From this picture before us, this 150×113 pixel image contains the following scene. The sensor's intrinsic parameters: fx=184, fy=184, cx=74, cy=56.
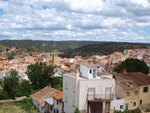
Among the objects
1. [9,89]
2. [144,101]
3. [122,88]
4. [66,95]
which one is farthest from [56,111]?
[9,89]

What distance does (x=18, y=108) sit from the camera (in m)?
28.4

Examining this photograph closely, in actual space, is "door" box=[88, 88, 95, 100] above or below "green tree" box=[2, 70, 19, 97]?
above

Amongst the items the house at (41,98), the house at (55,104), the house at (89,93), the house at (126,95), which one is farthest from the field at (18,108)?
the house at (126,95)

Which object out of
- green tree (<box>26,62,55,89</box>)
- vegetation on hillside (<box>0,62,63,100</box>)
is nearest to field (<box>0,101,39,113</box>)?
vegetation on hillside (<box>0,62,63,100</box>)

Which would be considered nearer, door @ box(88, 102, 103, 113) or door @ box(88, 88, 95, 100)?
door @ box(88, 88, 95, 100)

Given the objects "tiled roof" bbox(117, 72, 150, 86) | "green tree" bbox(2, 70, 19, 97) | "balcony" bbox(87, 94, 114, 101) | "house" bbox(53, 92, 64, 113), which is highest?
"tiled roof" bbox(117, 72, 150, 86)

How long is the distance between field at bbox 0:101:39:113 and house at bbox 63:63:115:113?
750cm

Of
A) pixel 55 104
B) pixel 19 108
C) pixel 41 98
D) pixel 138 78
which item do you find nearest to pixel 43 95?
pixel 41 98

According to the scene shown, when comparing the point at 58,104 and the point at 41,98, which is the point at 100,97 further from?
the point at 41,98

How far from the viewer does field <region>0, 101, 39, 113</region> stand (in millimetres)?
26962

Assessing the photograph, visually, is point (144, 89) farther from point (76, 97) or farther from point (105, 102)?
point (76, 97)

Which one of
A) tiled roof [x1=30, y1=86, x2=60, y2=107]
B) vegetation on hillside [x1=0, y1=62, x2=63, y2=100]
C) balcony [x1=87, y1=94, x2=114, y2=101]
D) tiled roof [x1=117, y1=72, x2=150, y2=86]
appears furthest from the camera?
vegetation on hillside [x1=0, y1=62, x2=63, y2=100]

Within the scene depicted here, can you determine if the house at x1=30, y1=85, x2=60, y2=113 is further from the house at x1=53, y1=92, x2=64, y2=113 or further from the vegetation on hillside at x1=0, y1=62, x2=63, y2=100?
the vegetation on hillside at x1=0, y1=62, x2=63, y2=100

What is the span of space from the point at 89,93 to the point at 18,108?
1297 cm
